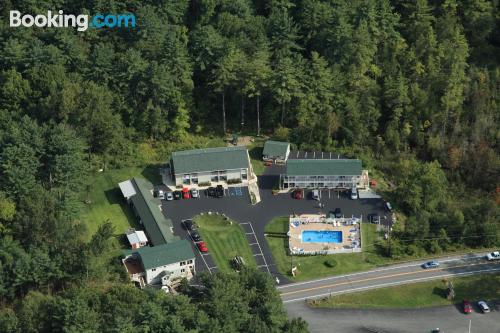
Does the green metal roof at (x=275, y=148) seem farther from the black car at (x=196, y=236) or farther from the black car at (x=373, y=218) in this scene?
the black car at (x=196, y=236)

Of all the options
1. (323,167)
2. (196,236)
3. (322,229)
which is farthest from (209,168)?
(322,229)

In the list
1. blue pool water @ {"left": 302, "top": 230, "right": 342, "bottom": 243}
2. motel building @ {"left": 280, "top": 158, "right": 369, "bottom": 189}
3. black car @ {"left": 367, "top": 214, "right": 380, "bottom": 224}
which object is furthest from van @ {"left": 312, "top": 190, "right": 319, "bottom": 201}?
black car @ {"left": 367, "top": 214, "right": 380, "bottom": 224}

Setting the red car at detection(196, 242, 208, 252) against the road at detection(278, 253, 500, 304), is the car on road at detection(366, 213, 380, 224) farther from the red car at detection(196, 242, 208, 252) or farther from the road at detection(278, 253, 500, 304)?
the red car at detection(196, 242, 208, 252)

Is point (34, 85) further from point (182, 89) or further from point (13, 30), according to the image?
point (182, 89)

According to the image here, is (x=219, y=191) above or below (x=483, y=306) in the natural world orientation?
above

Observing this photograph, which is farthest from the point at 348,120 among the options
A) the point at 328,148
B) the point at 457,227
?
the point at 457,227

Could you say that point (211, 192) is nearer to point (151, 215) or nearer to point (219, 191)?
point (219, 191)

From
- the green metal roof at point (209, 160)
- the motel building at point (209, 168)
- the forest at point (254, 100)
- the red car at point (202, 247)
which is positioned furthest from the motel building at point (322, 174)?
the red car at point (202, 247)
